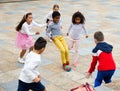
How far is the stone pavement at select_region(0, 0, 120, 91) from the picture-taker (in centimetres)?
693

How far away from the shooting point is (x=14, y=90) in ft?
21.2

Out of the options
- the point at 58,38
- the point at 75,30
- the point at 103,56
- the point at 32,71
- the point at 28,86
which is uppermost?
the point at 75,30

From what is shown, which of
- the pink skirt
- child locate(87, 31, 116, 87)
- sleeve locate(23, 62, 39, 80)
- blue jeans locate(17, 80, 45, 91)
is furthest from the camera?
the pink skirt

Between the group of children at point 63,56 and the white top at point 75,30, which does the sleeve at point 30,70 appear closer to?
the group of children at point 63,56

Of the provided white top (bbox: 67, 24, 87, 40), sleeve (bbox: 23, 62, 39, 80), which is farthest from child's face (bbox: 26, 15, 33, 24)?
sleeve (bbox: 23, 62, 39, 80)

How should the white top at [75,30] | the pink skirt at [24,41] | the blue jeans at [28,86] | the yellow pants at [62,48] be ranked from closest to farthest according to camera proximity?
the blue jeans at [28,86] → the yellow pants at [62,48] → the white top at [75,30] → the pink skirt at [24,41]

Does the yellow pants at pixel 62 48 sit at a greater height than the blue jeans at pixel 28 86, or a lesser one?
greater

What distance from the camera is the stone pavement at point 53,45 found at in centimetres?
693

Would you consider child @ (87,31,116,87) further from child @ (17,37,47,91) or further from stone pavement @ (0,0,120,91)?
child @ (17,37,47,91)

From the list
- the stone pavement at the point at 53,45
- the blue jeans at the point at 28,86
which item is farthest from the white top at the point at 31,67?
Answer: the stone pavement at the point at 53,45

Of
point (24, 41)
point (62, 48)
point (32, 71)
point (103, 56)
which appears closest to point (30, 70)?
point (32, 71)

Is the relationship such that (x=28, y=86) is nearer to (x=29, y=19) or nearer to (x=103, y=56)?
(x=103, y=56)

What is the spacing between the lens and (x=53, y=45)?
33.0 feet

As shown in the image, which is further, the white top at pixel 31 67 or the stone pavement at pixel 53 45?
the stone pavement at pixel 53 45
